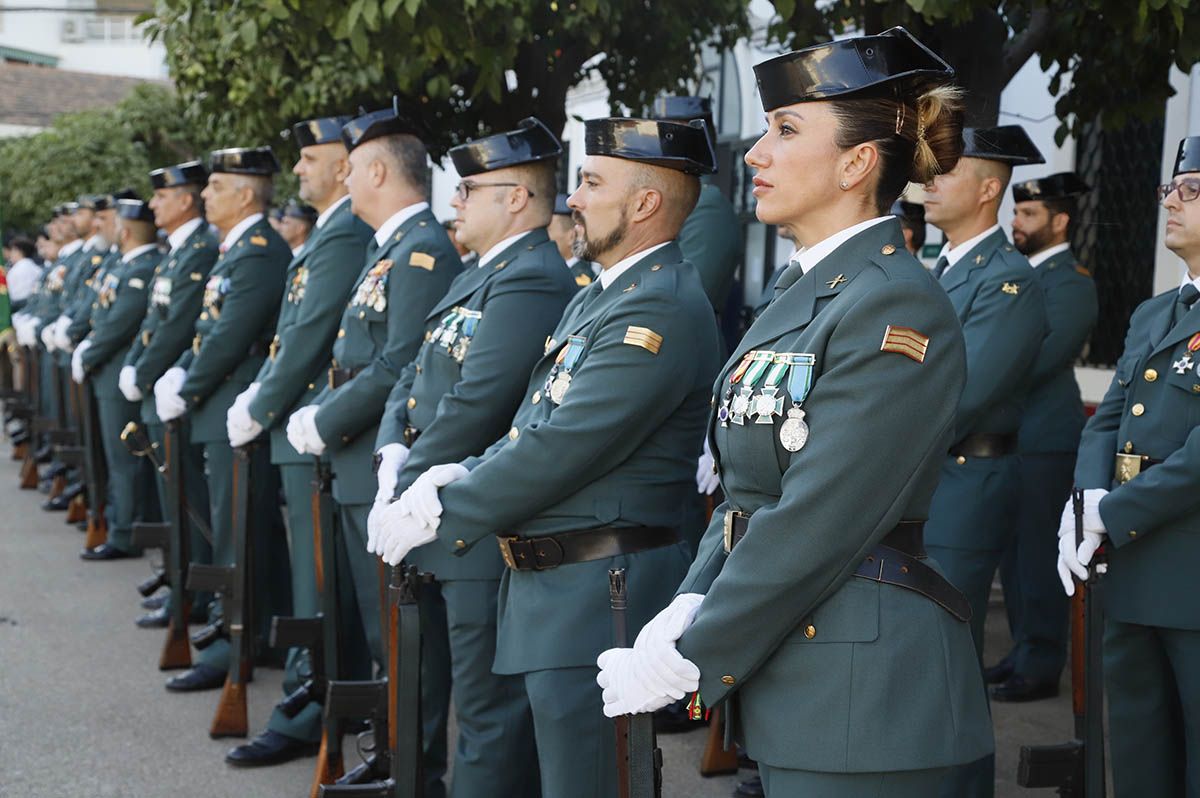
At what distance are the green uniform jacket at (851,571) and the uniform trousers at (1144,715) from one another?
1.42 meters

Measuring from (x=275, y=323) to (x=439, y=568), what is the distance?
2.56 meters

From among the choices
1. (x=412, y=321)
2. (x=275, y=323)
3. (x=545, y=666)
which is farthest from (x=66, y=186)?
(x=545, y=666)

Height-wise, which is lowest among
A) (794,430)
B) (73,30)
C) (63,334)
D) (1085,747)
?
(1085,747)

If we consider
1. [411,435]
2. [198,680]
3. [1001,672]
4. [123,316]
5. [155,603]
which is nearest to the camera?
[411,435]

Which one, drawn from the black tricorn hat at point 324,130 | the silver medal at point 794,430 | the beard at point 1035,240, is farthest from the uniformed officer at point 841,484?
the beard at point 1035,240

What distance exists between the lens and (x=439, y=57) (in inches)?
259

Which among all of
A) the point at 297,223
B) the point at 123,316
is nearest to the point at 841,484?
the point at 123,316

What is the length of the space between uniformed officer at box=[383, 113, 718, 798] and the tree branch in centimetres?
250

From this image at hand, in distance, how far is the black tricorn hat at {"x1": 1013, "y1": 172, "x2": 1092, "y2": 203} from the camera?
546 cm

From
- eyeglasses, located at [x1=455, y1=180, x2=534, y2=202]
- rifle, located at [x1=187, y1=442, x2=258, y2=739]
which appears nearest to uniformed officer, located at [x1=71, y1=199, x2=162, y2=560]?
rifle, located at [x1=187, y1=442, x2=258, y2=739]

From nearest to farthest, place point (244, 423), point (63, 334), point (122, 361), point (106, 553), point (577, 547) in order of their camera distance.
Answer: point (577, 547) < point (244, 423) < point (122, 361) < point (106, 553) < point (63, 334)

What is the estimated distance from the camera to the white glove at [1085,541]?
3.44 m

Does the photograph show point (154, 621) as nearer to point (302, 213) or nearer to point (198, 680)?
point (198, 680)

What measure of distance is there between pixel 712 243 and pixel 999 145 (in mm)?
1475
